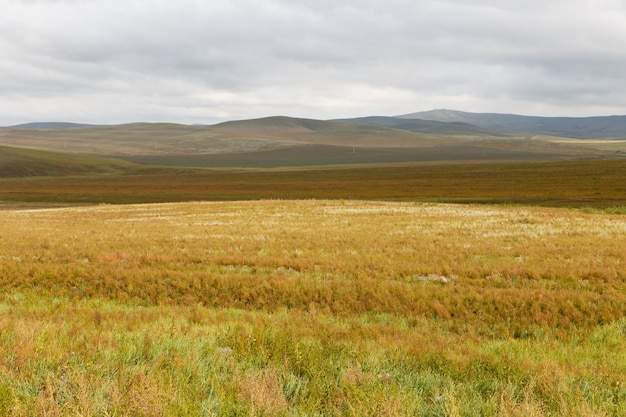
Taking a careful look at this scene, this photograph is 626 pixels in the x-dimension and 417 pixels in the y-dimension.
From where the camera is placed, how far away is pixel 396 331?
9664 mm

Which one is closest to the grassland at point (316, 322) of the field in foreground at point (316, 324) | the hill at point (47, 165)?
the field in foreground at point (316, 324)

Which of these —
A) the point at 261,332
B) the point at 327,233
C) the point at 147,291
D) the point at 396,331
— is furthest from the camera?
the point at 327,233

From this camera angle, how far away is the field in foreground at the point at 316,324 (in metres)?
5.61

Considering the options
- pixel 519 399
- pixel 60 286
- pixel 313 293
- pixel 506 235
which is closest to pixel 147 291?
pixel 60 286

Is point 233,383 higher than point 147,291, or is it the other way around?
point 233,383

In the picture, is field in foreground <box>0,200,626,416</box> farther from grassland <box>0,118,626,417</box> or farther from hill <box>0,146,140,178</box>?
hill <box>0,146,140,178</box>

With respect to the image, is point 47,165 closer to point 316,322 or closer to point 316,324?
point 316,322

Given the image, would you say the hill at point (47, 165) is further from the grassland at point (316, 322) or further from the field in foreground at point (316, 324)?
the field in foreground at point (316, 324)

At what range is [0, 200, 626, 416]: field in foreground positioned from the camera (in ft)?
18.4

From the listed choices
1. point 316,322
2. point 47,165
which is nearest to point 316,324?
point 316,322

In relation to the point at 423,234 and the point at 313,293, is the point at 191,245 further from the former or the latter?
the point at 423,234

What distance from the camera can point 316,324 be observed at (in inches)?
397

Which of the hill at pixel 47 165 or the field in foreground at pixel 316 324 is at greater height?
the hill at pixel 47 165

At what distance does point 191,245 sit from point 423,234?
11303 millimetres
